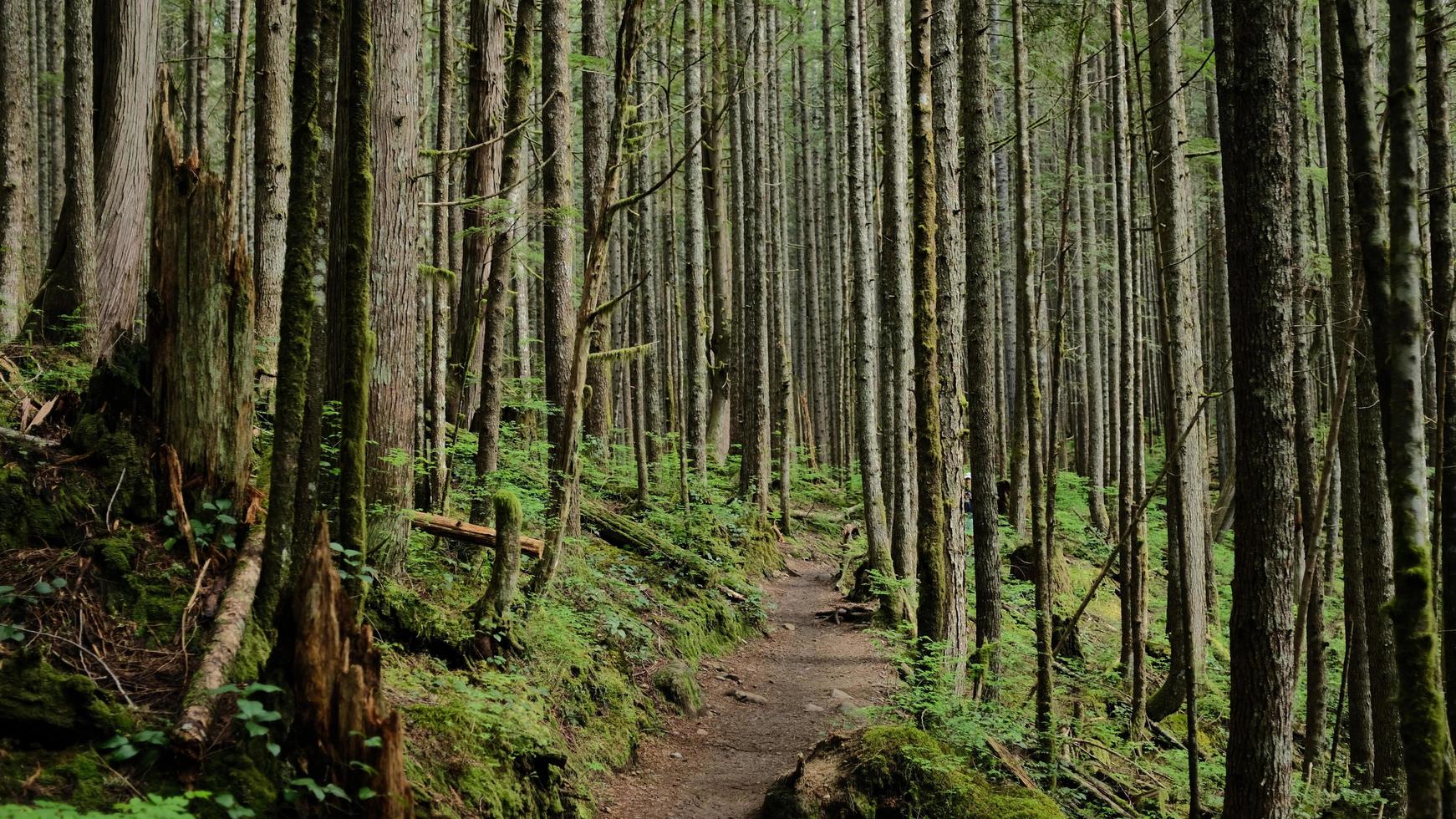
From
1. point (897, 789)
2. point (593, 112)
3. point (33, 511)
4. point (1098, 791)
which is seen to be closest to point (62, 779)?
point (33, 511)

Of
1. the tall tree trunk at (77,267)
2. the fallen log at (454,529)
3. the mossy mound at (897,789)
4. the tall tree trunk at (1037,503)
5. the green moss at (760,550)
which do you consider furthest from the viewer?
the green moss at (760,550)

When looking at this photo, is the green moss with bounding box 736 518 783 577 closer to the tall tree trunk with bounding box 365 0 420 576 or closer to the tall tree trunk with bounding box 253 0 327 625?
the tall tree trunk with bounding box 365 0 420 576

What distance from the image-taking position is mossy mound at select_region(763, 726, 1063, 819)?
17.1 feet

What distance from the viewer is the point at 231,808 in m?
3.22

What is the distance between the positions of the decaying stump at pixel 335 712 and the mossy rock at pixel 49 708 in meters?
0.68

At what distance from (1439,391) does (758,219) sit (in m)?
11.7

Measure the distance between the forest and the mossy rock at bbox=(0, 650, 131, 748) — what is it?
18mm

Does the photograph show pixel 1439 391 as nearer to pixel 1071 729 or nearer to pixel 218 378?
pixel 1071 729

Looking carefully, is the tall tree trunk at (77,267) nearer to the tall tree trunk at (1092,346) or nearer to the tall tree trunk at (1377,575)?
the tall tree trunk at (1377,575)

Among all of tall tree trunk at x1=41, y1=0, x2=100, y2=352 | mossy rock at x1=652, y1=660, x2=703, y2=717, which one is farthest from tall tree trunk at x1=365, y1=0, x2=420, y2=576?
mossy rock at x1=652, y1=660, x2=703, y2=717

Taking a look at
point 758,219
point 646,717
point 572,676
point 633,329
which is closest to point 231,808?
point 572,676

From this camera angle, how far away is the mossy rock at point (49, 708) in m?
3.25

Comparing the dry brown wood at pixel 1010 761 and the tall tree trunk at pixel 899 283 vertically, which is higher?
the tall tree trunk at pixel 899 283

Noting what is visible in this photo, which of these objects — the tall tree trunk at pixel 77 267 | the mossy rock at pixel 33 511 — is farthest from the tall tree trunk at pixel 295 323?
the tall tree trunk at pixel 77 267
